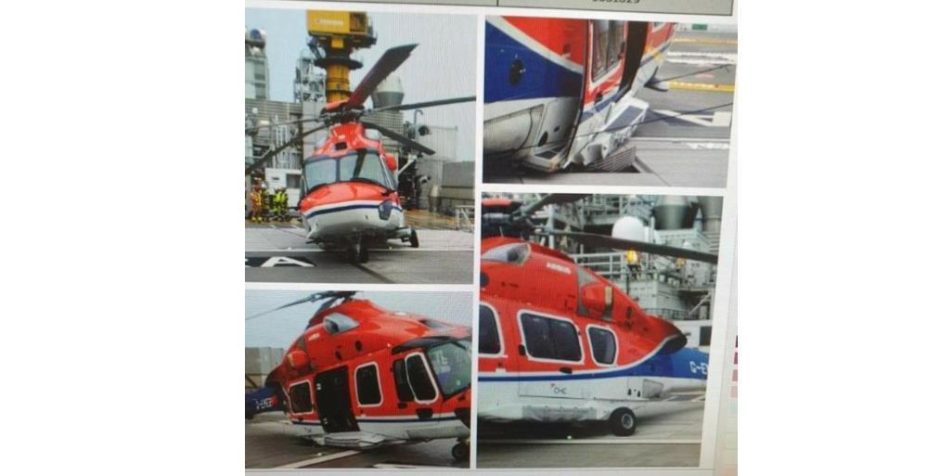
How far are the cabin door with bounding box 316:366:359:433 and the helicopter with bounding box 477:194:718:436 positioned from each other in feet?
1.46

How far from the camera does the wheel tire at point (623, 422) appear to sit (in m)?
2.48

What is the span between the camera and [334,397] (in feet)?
8.05

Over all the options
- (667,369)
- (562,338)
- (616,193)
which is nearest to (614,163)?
(616,193)

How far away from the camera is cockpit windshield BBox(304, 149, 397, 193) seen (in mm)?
2289

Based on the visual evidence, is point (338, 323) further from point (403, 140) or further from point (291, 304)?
point (403, 140)

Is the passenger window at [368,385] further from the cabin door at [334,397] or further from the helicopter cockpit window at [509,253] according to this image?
the helicopter cockpit window at [509,253]

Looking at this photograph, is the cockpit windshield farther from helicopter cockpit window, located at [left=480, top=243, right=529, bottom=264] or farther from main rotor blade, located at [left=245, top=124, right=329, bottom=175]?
helicopter cockpit window, located at [left=480, top=243, right=529, bottom=264]

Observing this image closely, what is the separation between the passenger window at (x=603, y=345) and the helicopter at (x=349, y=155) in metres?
0.67

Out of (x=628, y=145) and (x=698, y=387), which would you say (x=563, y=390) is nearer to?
(x=698, y=387)

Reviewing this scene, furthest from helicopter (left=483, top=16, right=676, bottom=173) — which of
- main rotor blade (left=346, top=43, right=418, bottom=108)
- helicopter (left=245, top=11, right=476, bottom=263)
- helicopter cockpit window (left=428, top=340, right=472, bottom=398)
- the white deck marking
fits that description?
the white deck marking

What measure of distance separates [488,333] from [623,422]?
57 cm

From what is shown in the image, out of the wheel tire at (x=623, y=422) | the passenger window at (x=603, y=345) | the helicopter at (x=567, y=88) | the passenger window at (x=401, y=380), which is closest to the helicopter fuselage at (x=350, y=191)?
the helicopter at (x=567, y=88)
